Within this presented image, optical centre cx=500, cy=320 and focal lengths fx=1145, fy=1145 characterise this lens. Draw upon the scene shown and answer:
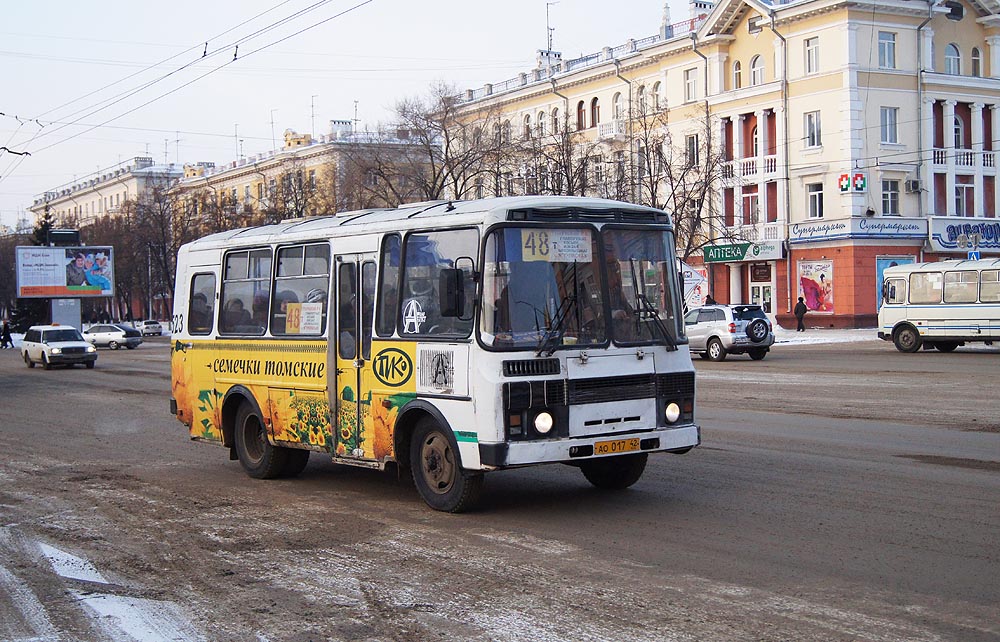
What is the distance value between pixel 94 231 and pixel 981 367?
87.8 metres

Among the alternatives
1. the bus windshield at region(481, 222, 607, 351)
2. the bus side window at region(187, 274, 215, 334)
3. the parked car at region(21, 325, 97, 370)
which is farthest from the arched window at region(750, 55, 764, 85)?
the bus windshield at region(481, 222, 607, 351)

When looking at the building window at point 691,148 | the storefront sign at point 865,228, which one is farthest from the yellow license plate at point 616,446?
the building window at point 691,148

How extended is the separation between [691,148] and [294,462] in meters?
50.6

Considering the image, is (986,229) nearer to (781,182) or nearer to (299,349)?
(781,182)

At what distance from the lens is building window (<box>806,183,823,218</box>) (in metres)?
55.6

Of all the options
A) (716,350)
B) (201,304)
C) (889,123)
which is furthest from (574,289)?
(889,123)

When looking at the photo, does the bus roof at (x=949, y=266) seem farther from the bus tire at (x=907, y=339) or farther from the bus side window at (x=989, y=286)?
the bus tire at (x=907, y=339)

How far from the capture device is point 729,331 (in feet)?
114

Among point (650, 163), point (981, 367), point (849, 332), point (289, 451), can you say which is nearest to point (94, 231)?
point (650, 163)

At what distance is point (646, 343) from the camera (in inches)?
388

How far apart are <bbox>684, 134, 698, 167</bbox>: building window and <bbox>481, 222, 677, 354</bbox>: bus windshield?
47.3m

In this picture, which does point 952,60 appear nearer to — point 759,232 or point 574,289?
point 759,232

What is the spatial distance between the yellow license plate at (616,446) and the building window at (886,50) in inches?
1933

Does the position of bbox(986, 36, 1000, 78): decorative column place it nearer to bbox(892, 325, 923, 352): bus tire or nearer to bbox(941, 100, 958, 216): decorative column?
bbox(941, 100, 958, 216): decorative column
